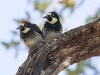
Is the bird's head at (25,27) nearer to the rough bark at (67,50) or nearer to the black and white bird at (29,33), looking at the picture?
the black and white bird at (29,33)

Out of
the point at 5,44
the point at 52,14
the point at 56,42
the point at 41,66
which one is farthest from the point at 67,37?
the point at 5,44

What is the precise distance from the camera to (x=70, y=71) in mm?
4309

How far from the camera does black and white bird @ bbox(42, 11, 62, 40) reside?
398 cm

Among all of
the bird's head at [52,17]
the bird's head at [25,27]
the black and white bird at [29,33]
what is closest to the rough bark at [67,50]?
the black and white bird at [29,33]

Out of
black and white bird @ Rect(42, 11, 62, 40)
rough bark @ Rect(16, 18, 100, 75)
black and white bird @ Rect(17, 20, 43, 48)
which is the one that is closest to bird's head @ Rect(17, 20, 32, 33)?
black and white bird @ Rect(17, 20, 43, 48)

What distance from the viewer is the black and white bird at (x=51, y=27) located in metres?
3.98


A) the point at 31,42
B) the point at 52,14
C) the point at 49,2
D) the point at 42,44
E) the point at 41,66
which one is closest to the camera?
the point at 41,66

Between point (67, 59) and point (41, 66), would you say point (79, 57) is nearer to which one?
point (67, 59)

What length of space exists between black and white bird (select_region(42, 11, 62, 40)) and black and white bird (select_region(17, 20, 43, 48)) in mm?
73

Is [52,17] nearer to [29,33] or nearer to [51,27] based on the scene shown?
[51,27]

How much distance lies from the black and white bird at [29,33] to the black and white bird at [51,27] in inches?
2.9

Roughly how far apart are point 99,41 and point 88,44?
0.11 metres

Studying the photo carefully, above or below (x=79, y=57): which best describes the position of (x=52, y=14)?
above

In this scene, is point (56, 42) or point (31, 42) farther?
point (31, 42)
